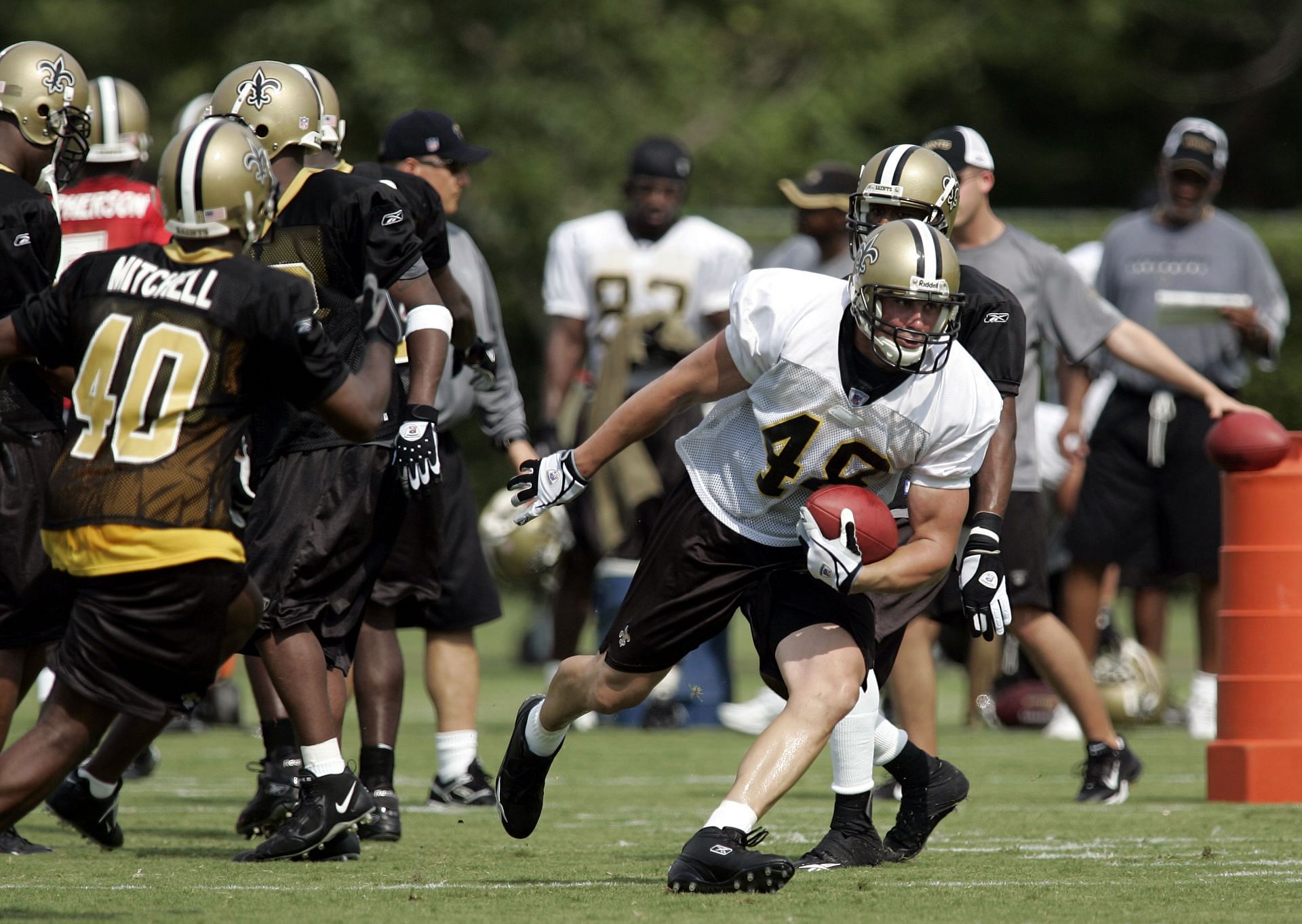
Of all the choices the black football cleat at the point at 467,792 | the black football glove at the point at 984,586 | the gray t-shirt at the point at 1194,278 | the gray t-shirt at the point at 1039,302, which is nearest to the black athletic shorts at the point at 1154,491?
the gray t-shirt at the point at 1194,278

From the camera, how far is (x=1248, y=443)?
6.63 m

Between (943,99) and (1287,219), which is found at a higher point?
(943,99)

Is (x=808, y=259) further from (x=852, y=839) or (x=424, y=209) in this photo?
(x=852, y=839)

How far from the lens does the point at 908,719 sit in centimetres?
641

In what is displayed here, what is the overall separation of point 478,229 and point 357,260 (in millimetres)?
12086

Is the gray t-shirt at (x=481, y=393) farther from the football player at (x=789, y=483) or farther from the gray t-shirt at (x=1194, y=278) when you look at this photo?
the gray t-shirt at (x=1194, y=278)

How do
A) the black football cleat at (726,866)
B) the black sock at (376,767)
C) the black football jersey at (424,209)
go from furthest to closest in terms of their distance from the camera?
the black sock at (376,767), the black football jersey at (424,209), the black football cleat at (726,866)

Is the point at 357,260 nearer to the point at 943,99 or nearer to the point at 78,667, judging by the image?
the point at 78,667

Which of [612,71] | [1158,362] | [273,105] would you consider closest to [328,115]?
[273,105]

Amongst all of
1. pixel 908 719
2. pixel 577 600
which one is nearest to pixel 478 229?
pixel 577 600

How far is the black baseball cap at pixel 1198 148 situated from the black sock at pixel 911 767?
433 cm

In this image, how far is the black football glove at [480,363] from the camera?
6.06m

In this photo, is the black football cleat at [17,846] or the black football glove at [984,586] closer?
the black football glove at [984,586]

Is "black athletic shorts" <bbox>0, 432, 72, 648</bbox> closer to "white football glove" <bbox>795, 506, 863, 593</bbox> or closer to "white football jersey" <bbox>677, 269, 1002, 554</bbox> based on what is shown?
"white football jersey" <bbox>677, 269, 1002, 554</bbox>
